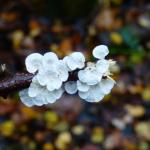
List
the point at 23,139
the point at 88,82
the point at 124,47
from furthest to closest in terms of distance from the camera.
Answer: the point at 124,47 < the point at 23,139 < the point at 88,82

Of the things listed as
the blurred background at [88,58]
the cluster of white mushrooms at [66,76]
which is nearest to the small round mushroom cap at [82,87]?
the cluster of white mushrooms at [66,76]

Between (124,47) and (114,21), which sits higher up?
(114,21)

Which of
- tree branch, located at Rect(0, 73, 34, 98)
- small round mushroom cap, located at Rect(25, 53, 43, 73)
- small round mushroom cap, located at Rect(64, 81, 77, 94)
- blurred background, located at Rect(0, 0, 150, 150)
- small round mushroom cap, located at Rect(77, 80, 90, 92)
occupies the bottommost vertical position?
small round mushroom cap, located at Rect(77, 80, 90, 92)

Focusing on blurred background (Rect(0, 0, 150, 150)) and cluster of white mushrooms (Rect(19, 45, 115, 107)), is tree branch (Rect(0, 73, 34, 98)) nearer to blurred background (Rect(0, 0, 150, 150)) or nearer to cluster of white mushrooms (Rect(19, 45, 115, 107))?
cluster of white mushrooms (Rect(19, 45, 115, 107))

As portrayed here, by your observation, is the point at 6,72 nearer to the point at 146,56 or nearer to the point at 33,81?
the point at 33,81

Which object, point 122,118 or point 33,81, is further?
point 122,118

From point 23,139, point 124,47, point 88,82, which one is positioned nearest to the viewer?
point 88,82

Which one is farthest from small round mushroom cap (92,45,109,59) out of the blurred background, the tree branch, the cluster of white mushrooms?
the blurred background

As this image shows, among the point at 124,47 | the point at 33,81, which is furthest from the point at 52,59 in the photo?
the point at 124,47
